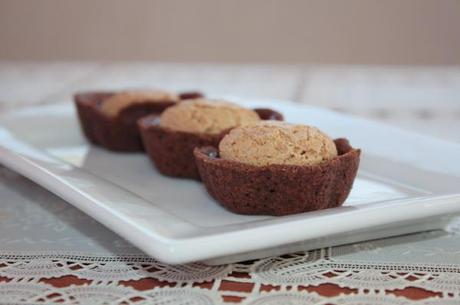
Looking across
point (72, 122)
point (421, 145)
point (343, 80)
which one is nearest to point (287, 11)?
point (343, 80)

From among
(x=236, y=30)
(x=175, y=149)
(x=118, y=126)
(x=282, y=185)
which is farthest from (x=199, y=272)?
(x=236, y=30)

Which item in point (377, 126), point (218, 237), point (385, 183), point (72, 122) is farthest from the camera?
point (72, 122)

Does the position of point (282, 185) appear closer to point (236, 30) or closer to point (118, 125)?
point (118, 125)

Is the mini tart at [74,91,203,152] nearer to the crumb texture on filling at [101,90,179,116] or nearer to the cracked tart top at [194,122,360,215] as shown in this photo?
the crumb texture on filling at [101,90,179,116]

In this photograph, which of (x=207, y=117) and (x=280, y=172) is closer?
(x=280, y=172)

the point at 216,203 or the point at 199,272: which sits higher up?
the point at 216,203

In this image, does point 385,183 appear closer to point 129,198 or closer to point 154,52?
point 129,198

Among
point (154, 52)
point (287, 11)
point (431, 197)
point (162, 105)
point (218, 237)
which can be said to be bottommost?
point (218, 237)

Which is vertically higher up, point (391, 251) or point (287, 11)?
point (287, 11)
